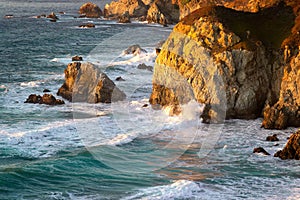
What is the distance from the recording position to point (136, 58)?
82.8 meters

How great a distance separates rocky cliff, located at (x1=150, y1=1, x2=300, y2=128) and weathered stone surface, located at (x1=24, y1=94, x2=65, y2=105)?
32.6ft

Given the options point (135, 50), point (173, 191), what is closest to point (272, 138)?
point (173, 191)

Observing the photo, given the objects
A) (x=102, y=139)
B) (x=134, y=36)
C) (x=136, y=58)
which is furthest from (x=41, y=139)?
(x=134, y=36)

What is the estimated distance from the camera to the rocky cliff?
4853cm

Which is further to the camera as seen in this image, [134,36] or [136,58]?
[134,36]

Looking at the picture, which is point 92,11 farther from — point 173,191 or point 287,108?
point 173,191

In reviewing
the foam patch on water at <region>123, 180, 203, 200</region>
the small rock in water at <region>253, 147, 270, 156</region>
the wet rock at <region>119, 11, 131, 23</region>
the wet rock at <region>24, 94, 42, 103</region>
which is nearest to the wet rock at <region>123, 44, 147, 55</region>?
the wet rock at <region>24, 94, 42, 103</region>

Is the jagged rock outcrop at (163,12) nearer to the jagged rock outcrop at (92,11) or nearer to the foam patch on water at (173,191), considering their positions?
the jagged rock outcrop at (92,11)

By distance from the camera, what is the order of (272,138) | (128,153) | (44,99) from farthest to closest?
(44,99), (272,138), (128,153)

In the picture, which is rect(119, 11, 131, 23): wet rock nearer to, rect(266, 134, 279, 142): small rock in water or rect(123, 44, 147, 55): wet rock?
rect(123, 44, 147, 55): wet rock

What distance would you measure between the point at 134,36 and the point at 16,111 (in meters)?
62.2

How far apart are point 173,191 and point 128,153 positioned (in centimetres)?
881

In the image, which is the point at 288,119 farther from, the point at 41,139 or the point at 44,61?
the point at 44,61

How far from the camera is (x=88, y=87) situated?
57.3m
